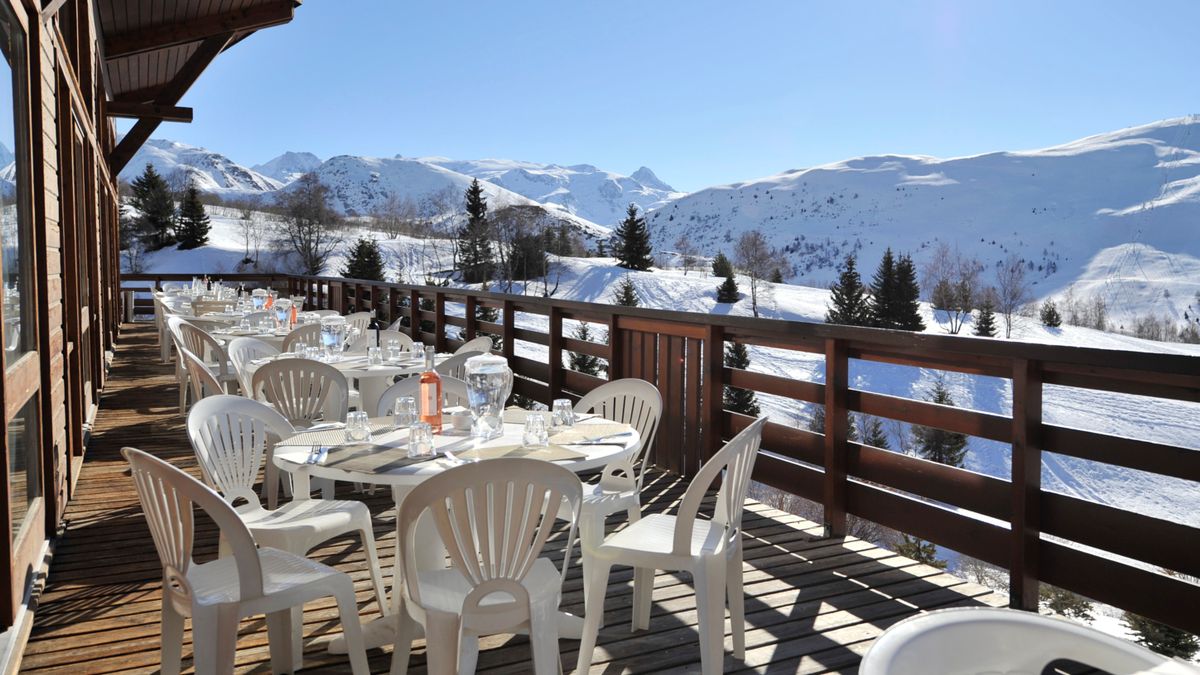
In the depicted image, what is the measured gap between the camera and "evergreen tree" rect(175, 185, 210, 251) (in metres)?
40.5

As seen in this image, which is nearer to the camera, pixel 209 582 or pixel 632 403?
pixel 209 582

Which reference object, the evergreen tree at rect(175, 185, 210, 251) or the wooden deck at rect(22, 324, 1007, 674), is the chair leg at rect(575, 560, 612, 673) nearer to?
the wooden deck at rect(22, 324, 1007, 674)

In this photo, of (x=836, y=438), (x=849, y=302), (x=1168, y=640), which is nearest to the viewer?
(x=836, y=438)

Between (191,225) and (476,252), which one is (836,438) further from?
(476,252)


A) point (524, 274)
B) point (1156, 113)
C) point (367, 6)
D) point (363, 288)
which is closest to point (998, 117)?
point (1156, 113)

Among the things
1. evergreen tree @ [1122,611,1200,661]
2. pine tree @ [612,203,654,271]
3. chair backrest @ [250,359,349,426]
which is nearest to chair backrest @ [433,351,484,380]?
chair backrest @ [250,359,349,426]

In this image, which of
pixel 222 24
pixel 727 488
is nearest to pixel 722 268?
pixel 222 24

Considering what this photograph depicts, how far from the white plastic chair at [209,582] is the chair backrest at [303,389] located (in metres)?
1.95

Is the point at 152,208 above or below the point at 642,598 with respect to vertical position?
above

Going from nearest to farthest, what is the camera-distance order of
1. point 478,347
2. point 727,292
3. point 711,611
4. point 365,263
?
point 711,611, point 478,347, point 365,263, point 727,292

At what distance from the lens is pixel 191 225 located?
40625mm

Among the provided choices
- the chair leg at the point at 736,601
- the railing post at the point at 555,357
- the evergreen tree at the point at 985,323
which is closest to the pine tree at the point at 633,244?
the evergreen tree at the point at 985,323

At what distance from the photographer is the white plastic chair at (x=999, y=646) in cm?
92

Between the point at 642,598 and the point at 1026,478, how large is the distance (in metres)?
1.39
